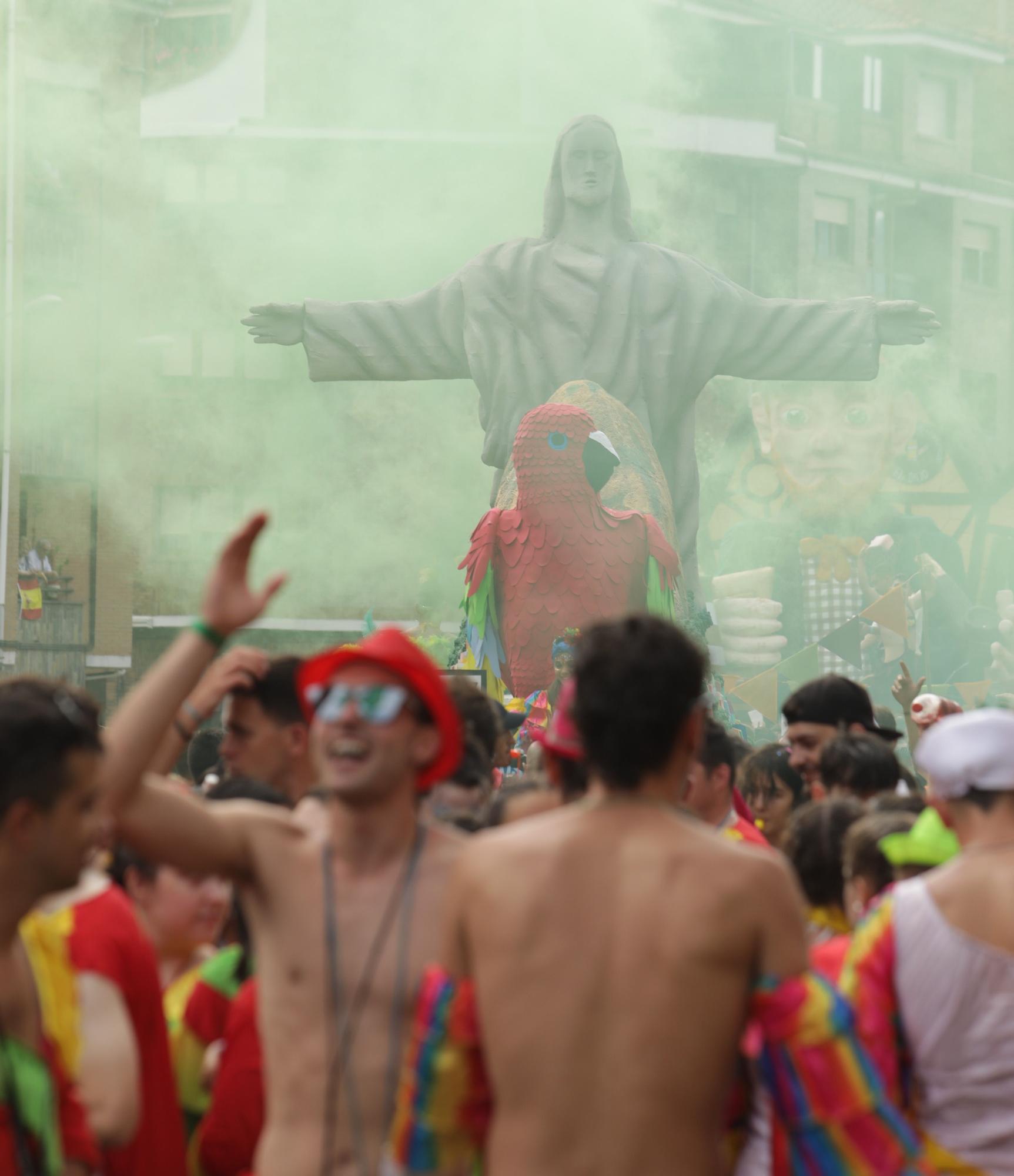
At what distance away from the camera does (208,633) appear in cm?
229

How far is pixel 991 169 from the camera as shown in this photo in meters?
25.4

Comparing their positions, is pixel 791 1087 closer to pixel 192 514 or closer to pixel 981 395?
pixel 192 514

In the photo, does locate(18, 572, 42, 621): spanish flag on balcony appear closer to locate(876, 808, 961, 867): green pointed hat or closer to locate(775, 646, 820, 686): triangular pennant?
locate(775, 646, 820, 686): triangular pennant

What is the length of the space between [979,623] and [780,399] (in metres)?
4.39

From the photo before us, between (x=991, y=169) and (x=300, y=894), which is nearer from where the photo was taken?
(x=300, y=894)

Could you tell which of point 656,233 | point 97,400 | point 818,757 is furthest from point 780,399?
point 818,757

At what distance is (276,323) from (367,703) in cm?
943

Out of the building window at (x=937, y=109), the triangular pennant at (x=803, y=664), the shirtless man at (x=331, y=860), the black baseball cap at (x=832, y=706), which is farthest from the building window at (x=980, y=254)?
the shirtless man at (x=331, y=860)

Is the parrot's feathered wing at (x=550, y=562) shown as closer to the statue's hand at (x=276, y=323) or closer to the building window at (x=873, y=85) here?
the statue's hand at (x=276, y=323)

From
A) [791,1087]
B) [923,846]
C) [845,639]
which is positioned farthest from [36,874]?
[845,639]

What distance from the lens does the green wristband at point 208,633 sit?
7.52 feet

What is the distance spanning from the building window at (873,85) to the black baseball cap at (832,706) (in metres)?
21.9

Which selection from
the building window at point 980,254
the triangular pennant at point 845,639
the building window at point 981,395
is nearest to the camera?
the triangular pennant at point 845,639

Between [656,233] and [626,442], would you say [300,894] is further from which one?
[656,233]
